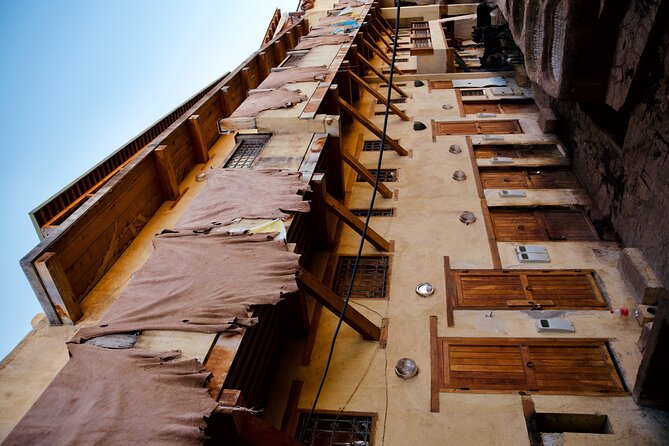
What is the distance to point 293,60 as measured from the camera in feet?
33.7

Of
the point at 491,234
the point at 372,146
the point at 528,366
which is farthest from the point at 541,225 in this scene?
the point at 372,146

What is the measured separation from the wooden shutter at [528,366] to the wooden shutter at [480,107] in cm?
631

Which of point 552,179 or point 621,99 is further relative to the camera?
point 552,179

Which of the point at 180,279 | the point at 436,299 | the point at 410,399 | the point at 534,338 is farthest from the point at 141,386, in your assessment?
the point at 534,338

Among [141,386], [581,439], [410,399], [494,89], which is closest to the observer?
[141,386]

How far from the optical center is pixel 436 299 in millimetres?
5566

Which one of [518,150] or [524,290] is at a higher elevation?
[518,150]

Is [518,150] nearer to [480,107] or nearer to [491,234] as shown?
[480,107]

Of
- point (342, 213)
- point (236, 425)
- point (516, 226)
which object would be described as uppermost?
point (236, 425)

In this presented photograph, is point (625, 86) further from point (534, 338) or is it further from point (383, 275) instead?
point (383, 275)

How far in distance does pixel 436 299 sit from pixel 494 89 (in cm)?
690

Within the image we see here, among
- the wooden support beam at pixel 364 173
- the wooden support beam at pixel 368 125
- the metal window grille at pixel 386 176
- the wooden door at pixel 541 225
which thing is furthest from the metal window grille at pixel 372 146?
the wooden door at pixel 541 225

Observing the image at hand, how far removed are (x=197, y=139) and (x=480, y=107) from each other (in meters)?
6.07

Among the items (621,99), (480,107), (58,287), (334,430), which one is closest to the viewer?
(334,430)
